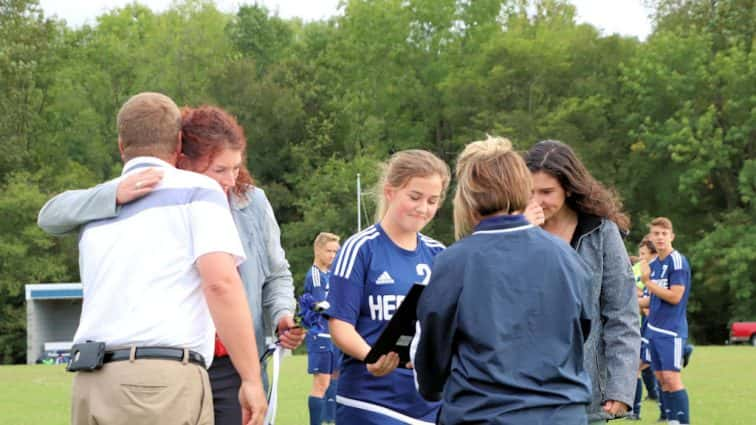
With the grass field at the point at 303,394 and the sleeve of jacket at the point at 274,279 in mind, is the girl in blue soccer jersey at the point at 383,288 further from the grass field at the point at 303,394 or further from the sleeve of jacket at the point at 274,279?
the grass field at the point at 303,394

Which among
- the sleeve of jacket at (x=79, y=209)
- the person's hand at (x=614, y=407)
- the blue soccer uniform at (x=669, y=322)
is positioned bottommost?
the blue soccer uniform at (x=669, y=322)

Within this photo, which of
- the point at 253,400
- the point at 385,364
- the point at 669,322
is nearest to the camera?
the point at 253,400

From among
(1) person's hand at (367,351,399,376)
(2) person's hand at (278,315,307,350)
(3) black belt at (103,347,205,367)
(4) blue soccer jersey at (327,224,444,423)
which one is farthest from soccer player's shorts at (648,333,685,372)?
(3) black belt at (103,347,205,367)

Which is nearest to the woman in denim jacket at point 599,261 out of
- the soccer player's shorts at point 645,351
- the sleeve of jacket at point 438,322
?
the sleeve of jacket at point 438,322

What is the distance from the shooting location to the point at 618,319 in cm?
521

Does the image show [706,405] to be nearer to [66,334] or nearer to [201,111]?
[201,111]

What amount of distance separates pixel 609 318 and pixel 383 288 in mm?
1032

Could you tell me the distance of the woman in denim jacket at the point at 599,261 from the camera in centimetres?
516

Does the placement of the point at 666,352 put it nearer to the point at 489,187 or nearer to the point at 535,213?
the point at 535,213

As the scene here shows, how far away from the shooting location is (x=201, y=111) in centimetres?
534

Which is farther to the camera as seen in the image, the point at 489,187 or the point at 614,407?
the point at 614,407

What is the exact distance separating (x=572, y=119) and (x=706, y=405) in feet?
126

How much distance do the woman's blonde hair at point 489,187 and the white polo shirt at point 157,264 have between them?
0.84 m

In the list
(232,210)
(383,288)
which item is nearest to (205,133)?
(232,210)
